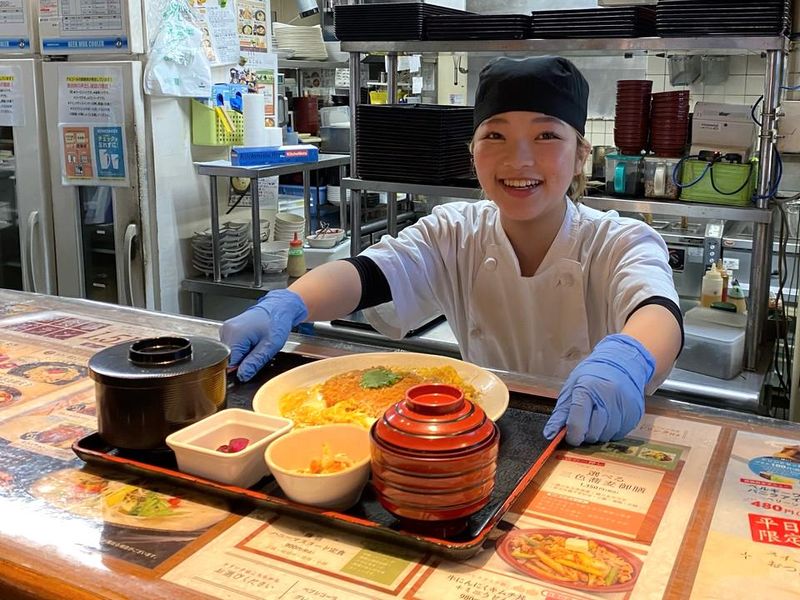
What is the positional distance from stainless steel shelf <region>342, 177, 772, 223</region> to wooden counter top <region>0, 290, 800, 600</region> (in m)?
1.28

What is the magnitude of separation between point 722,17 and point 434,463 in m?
2.04

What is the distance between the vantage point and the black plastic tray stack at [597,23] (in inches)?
101

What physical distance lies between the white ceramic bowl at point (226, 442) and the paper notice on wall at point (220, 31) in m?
2.64

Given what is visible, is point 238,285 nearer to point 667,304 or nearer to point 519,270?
point 519,270

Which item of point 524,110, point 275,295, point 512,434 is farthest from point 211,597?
point 524,110

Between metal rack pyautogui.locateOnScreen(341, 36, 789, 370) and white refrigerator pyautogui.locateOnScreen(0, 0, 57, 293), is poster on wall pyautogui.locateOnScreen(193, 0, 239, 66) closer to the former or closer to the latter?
white refrigerator pyautogui.locateOnScreen(0, 0, 57, 293)

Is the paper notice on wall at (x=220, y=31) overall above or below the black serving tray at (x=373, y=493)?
above

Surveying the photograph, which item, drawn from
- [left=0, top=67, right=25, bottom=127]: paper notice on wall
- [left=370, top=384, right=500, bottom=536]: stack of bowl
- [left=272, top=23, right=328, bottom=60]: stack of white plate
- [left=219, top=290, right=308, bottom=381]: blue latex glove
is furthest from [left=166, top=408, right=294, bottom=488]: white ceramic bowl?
[left=272, top=23, right=328, bottom=60]: stack of white plate

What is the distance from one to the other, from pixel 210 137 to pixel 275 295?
1895 millimetres

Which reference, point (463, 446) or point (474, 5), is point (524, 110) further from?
point (474, 5)

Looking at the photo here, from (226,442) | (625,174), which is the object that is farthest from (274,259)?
(226,442)

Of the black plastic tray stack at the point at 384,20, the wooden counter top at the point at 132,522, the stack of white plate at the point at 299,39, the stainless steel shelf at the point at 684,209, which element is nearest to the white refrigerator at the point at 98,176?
the black plastic tray stack at the point at 384,20

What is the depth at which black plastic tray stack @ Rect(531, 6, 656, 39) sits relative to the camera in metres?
2.57

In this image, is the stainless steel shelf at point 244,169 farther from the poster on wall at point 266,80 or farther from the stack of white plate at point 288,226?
the poster on wall at point 266,80
